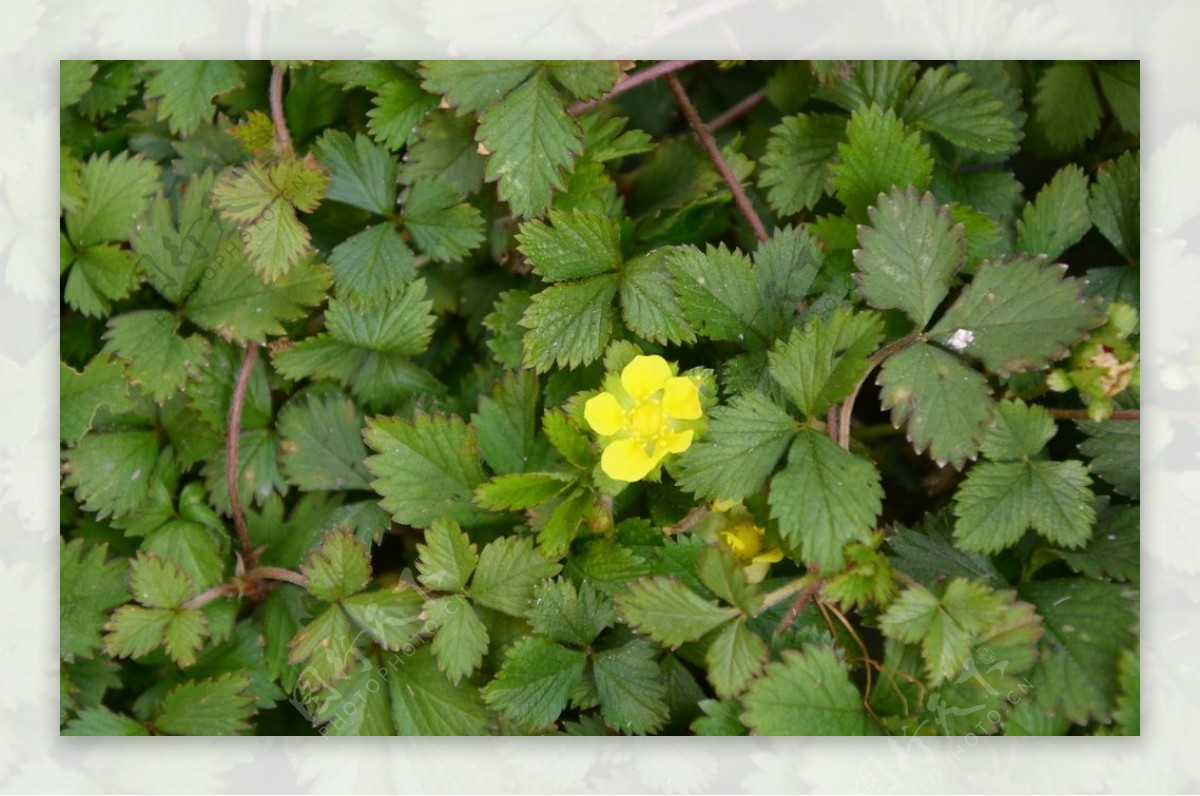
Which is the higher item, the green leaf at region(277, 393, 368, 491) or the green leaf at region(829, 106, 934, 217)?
the green leaf at region(829, 106, 934, 217)

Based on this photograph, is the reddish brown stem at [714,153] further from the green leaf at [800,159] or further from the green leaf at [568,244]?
the green leaf at [568,244]

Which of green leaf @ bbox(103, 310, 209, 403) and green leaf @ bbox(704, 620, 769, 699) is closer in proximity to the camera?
green leaf @ bbox(704, 620, 769, 699)

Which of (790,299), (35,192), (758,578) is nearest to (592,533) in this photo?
(758,578)

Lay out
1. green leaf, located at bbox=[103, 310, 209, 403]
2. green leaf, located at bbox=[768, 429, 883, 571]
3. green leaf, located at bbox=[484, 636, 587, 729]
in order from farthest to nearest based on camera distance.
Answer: green leaf, located at bbox=[103, 310, 209, 403] < green leaf, located at bbox=[484, 636, 587, 729] < green leaf, located at bbox=[768, 429, 883, 571]

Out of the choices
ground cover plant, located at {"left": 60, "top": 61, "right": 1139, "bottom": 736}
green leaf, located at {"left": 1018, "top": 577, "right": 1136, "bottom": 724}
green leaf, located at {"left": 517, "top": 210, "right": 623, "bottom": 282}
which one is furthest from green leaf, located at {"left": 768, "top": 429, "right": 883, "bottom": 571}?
green leaf, located at {"left": 517, "top": 210, "right": 623, "bottom": 282}

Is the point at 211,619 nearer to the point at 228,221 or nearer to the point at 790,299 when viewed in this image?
the point at 228,221

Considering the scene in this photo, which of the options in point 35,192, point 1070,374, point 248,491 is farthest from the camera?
point 248,491

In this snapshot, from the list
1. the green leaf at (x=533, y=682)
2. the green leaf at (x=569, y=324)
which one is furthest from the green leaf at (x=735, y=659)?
the green leaf at (x=569, y=324)

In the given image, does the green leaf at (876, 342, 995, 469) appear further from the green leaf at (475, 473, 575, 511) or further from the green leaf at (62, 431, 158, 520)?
the green leaf at (62, 431, 158, 520)

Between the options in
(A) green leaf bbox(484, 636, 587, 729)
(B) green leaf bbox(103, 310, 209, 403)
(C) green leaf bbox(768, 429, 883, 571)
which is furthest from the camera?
(B) green leaf bbox(103, 310, 209, 403)
